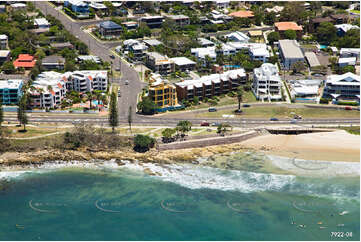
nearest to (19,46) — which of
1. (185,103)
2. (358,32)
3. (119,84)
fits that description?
(119,84)

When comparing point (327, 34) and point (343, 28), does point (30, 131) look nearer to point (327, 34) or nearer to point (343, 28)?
point (327, 34)

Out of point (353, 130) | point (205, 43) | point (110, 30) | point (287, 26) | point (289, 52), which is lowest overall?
point (353, 130)

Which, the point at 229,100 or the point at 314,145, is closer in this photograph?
the point at 314,145

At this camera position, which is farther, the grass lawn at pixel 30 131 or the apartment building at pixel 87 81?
the apartment building at pixel 87 81

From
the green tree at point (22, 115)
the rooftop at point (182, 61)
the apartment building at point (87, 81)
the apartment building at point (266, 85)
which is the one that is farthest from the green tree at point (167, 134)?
the rooftop at point (182, 61)

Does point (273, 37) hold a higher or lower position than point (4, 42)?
higher

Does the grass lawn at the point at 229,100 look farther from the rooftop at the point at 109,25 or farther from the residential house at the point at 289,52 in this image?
the rooftop at the point at 109,25

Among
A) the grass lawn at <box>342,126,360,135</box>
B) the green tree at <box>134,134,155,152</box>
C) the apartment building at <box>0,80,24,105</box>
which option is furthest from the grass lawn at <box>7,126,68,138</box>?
the grass lawn at <box>342,126,360,135</box>

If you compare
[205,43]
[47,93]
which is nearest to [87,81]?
[47,93]
